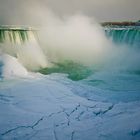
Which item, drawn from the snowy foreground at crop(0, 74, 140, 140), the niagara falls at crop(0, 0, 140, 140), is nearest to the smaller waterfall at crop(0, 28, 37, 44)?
the niagara falls at crop(0, 0, 140, 140)

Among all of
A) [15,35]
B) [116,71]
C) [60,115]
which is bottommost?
[116,71]

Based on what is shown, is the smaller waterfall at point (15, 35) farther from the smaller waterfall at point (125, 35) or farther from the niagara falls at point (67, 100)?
the smaller waterfall at point (125, 35)

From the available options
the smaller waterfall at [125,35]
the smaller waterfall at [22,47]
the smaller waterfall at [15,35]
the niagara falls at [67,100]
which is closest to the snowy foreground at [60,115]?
the niagara falls at [67,100]

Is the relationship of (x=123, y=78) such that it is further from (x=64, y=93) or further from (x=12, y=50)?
(x=12, y=50)

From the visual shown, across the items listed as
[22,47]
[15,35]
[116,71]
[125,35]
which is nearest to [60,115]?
[116,71]

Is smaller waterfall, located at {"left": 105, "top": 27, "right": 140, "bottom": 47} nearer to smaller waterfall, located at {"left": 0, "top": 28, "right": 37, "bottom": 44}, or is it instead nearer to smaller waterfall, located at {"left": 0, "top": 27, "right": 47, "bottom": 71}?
smaller waterfall, located at {"left": 0, "top": 27, "right": 47, "bottom": 71}

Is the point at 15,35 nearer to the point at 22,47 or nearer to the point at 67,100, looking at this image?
the point at 22,47
